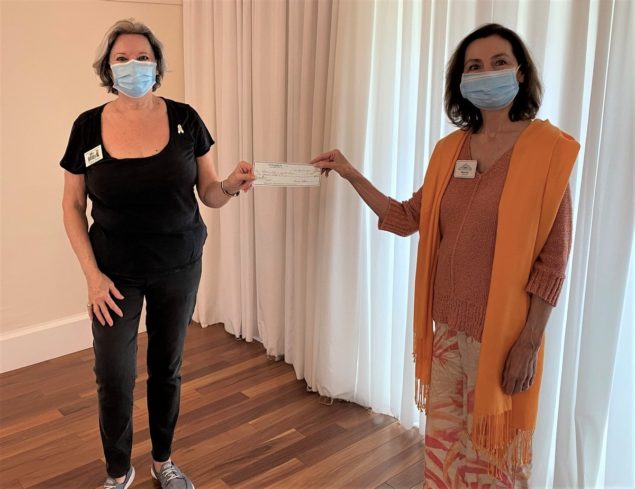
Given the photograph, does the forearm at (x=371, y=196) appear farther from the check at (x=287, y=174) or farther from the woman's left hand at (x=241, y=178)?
the woman's left hand at (x=241, y=178)

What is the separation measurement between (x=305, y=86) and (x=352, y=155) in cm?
47

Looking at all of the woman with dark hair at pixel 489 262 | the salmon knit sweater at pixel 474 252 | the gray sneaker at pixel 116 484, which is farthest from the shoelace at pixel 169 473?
the salmon knit sweater at pixel 474 252

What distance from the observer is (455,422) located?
1.59m

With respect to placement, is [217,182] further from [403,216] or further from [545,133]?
[545,133]

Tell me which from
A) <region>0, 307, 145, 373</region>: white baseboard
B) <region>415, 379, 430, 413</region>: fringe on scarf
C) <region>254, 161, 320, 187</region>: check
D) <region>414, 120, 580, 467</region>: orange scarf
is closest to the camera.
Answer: <region>414, 120, 580, 467</region>: orange scarf

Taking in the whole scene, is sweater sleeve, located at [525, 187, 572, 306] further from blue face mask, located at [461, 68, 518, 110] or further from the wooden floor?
the wooden floor

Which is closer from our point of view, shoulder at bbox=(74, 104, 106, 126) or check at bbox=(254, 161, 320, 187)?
shoulder at bbox=(74, 104, 106, 126)

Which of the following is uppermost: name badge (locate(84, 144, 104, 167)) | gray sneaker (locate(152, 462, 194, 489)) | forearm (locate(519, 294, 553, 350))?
name badge (locate(84, 144, 104, 167))

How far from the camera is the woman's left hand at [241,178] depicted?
1.90m

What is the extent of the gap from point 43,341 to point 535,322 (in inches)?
113

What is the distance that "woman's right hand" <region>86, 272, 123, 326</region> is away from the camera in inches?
68.5

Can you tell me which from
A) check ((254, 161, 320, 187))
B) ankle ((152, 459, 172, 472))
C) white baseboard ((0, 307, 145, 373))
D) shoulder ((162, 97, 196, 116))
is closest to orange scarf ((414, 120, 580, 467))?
check ((254, 161, 320, 187))

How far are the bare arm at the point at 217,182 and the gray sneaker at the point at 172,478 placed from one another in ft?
3.43

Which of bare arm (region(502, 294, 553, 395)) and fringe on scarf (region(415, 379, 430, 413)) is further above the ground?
bare arm (region(502, 294, 553, 395))
